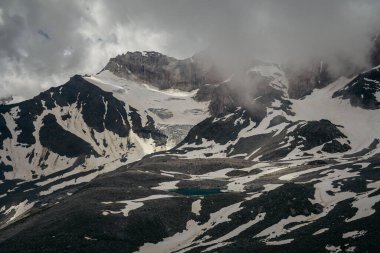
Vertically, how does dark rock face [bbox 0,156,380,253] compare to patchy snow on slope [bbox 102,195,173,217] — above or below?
below

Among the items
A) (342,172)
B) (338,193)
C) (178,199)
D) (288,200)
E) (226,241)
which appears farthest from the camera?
(342,172)

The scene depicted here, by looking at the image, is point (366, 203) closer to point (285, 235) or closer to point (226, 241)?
point (285, 235)

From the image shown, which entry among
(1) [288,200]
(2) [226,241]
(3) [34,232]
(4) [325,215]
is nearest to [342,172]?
(1) [288,200]

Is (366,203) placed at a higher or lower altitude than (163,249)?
higher

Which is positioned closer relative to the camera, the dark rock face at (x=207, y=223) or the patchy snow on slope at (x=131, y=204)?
the dark rock face at (x=207, y=223)

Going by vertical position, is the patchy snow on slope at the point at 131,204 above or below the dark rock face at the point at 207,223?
Answer: above

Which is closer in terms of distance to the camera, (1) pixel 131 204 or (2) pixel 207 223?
(2) pixel 207 223

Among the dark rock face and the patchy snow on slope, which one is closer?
the dark rock face

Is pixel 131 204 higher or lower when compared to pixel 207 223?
higher

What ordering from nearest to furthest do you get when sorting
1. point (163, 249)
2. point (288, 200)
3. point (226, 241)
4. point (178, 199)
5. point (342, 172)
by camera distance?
point (226, 241) → point (163, 249) → point (288, 200) → point (178, 199) → point (342, 172)

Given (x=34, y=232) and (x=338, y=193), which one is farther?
(x=338, y=193)
